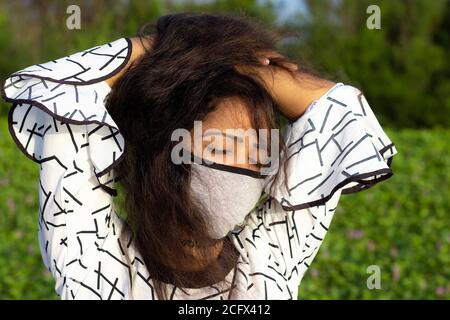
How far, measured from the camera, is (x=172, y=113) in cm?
154

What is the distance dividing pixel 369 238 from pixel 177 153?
340 centimetres

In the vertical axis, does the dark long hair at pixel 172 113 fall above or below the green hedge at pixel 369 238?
above

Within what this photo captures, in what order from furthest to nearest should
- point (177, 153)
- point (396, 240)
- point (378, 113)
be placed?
point (378, 113) < point (396, 240) < point (177, 153)

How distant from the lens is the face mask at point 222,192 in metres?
1.54

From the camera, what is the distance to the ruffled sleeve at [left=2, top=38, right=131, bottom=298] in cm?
151

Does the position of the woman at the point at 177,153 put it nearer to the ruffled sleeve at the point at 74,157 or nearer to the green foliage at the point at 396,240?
the ruffled sleeve at the point at 74,157

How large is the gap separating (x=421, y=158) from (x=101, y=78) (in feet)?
17.3

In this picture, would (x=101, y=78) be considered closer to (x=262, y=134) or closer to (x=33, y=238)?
(x=262, y=134)

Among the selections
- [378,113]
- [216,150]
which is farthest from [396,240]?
[378,113]

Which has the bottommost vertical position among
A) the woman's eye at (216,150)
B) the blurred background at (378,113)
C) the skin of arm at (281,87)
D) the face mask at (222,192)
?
the blurred background at (378,113)

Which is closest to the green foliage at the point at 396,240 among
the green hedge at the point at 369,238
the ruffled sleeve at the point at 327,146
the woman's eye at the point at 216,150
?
the green hedge at the point at 369,238

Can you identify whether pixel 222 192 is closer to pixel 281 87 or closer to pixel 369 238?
pixel 281 87

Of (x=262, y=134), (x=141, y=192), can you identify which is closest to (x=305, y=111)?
(x=262, y=134)
